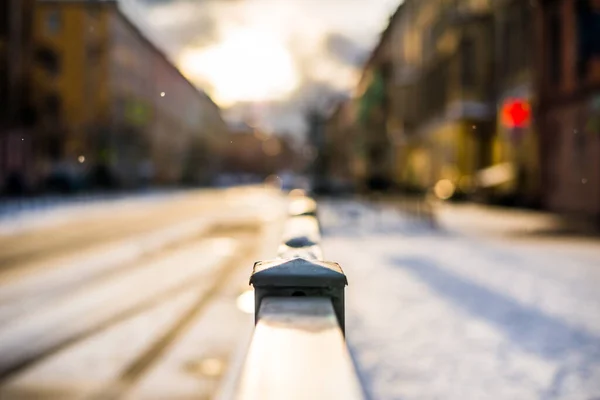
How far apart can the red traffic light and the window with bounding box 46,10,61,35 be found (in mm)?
39662

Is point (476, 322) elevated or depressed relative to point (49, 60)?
depressed

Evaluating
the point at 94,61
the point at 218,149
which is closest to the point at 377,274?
the point at 94,61

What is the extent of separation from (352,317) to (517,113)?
19.5 m

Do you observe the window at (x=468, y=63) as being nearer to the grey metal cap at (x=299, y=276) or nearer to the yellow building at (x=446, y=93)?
the yellow building at (x=446, y=93)

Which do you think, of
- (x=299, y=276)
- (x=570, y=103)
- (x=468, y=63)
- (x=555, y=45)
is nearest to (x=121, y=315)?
(x=299, y=276)

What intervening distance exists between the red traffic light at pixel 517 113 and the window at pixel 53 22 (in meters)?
39.7

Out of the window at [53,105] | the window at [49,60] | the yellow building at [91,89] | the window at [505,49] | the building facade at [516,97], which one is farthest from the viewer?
the window at [49,60]

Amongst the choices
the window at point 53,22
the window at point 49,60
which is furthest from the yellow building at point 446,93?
the window at point 49,60

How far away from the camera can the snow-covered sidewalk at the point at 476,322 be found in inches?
177

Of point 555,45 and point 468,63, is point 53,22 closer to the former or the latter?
point 468,63

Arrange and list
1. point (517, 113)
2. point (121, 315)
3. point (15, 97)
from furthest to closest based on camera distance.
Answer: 1. point (15, 97)
2. point (517, 113)
3. point (121, 315)

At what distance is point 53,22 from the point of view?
51.4m

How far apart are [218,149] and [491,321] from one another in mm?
104174

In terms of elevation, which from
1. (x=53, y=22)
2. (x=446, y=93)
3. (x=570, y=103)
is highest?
(x=53, y=22)
